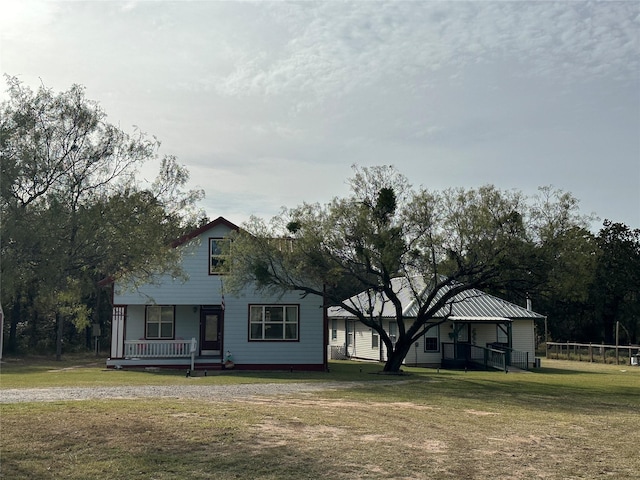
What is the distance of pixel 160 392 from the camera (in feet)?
55.8

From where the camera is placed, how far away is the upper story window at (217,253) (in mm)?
26812

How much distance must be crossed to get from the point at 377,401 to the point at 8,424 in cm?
823

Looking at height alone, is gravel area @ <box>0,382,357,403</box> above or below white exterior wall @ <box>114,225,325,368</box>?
below

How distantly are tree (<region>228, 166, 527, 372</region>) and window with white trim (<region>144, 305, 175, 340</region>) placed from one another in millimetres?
4807

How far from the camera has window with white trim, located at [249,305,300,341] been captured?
27656 mm

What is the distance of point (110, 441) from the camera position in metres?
9.88

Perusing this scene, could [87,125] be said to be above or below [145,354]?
above

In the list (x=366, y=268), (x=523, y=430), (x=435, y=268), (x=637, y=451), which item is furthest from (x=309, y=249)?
Result: (x=637, y=451)

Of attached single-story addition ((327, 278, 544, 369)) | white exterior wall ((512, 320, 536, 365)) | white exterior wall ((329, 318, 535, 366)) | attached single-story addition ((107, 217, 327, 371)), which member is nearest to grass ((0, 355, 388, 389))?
attached single-story addition ((107, 217, 327, 371))

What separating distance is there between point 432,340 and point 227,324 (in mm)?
11574

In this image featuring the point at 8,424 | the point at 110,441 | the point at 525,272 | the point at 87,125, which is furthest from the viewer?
the point at 525,272

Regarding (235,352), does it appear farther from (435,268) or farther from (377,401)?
(377,401)

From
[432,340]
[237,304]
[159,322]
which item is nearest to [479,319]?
[432,340]

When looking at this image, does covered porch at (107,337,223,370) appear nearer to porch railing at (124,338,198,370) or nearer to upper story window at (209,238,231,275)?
porch railing at (124,338,198,370)
